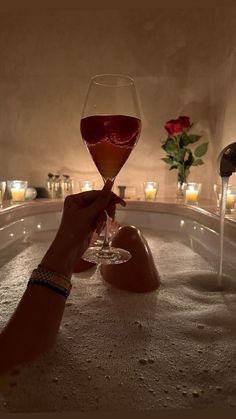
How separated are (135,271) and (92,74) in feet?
7.35

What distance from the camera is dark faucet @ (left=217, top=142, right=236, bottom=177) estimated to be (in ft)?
3.11

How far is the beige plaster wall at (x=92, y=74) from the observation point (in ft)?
8.57

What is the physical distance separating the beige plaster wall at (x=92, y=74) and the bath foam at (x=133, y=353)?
6.31 feet

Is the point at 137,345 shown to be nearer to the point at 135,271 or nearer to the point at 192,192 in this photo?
the point at 135,271

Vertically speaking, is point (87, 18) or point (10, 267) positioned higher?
point (87, 18)

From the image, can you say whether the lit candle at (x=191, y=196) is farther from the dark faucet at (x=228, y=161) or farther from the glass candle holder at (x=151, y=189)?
the dark faucet at (x=228, y=161)

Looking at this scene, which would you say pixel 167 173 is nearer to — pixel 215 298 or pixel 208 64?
pixel 208 64

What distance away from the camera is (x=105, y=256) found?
792 mm

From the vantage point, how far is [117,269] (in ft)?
2.93

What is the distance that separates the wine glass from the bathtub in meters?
0.13

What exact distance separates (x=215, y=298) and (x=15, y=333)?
52cm

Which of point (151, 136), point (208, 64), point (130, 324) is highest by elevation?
point (208, 64)

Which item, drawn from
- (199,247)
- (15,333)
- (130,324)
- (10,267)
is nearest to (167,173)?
(199,247)

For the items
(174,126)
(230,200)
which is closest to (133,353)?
(230,200)
